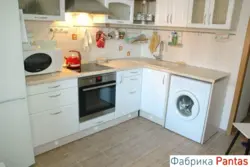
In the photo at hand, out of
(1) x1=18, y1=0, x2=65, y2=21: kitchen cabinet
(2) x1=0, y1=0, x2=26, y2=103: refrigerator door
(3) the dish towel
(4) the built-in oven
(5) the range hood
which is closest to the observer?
(2) x1=0, y1=0, x2=26, y2=103: refrigerator door

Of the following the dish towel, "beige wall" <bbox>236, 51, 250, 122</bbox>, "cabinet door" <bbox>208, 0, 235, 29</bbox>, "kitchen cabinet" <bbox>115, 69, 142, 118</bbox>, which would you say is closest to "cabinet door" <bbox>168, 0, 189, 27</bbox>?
"cabinet door" <bbox>208, 0, 235, 29</bbox>

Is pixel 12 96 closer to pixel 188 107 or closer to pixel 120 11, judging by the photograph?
pixel 120 11

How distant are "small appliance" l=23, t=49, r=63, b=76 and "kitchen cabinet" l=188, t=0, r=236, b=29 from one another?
1.79 m

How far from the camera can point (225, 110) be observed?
9.30ft

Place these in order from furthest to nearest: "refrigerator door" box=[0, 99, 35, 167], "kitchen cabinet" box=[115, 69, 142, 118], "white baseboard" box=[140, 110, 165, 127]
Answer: "white baseboard" box=[140, 110, 165, 127] → "kitchen cabinet" box=[115, 69, 142, 118] → "refrigerator door" box=[0, 99, 35, 167]

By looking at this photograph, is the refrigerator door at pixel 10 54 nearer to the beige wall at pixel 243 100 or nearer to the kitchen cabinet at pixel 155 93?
the kitchen cabinet at pixel 155 93

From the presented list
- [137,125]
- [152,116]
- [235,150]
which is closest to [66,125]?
[137,125]

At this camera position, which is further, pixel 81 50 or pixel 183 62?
pixel 183 62

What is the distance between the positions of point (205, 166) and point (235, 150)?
1124 millimetres

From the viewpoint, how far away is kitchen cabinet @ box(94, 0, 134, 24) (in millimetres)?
2779

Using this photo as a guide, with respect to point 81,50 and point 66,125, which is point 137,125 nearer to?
point 66,125

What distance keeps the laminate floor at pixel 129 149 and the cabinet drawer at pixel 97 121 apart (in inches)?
6.3

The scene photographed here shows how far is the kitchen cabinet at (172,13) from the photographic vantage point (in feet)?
8.94

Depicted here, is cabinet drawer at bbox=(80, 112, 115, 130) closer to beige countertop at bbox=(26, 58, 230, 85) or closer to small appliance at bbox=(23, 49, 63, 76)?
beige countertop at bbox=(26, 58, 230, 85)
